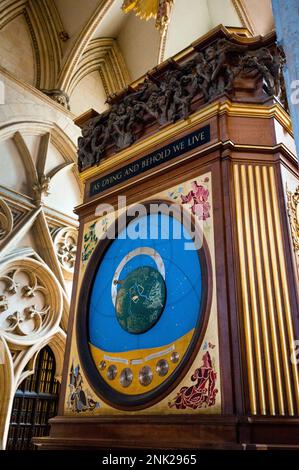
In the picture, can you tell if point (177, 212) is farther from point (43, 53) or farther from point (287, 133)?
point (43, 53)

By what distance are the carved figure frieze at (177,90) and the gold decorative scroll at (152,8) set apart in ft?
11.5

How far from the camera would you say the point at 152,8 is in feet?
20.5

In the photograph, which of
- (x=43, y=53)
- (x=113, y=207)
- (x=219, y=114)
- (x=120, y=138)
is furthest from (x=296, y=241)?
(x=43, y=53)

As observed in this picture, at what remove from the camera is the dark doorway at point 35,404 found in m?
6.63

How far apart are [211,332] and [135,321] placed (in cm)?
51

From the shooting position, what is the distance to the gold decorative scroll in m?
5.86

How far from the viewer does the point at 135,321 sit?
7.31ft

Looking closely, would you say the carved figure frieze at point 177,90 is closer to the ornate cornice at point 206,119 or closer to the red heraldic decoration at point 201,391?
the ornate cornice at point 206,119

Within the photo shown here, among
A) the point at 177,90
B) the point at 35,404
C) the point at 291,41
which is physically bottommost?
the point at 35,404

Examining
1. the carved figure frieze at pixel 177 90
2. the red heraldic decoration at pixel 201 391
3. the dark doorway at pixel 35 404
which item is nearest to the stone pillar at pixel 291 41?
the carved figure frieze at pixel 177 90

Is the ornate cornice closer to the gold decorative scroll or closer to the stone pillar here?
the stone pillar

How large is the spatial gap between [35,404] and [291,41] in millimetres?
7032

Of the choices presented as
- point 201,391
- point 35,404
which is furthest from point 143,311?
point 35,404

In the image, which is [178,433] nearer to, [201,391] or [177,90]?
[201,391]
